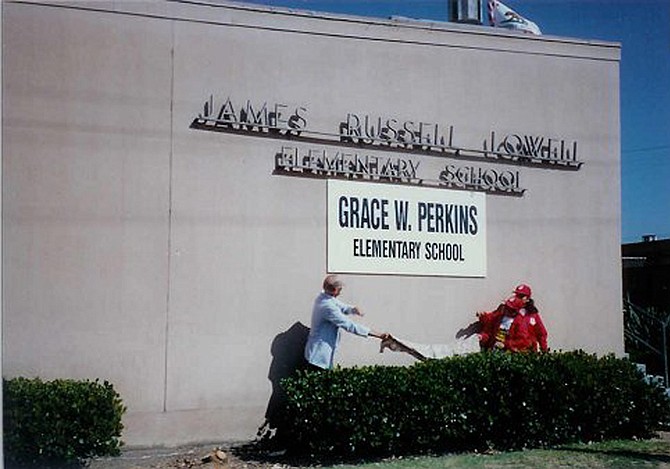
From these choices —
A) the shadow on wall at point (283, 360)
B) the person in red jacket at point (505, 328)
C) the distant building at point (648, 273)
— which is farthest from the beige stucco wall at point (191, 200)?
the distant building at point (648, 273)

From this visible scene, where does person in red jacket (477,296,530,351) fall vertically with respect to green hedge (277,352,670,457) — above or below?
above

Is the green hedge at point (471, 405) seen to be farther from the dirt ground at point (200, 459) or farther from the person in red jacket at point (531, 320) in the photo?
the person in red jacket at point (531, 320)

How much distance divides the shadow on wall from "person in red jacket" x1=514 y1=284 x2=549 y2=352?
2829 mm

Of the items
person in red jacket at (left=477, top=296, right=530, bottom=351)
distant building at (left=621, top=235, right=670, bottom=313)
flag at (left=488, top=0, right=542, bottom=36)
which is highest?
flag at (left=488, top=0, right=542, bottom=36)

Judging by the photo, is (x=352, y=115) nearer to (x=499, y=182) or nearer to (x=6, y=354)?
(x=499, y=182)

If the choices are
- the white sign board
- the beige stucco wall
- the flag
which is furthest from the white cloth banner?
the flag

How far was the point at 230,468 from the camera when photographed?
9055 mm

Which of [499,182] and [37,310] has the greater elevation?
[499,182]

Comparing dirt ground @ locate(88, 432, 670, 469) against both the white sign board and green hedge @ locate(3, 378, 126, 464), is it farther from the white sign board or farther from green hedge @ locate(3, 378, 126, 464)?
the white sign board

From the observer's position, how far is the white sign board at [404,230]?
10727mm

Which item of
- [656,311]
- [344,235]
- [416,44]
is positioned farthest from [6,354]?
[656,311]

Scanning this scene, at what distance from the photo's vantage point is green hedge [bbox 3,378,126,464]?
8109mm

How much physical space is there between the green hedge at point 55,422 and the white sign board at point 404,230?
3.17 m

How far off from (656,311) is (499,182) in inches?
304
